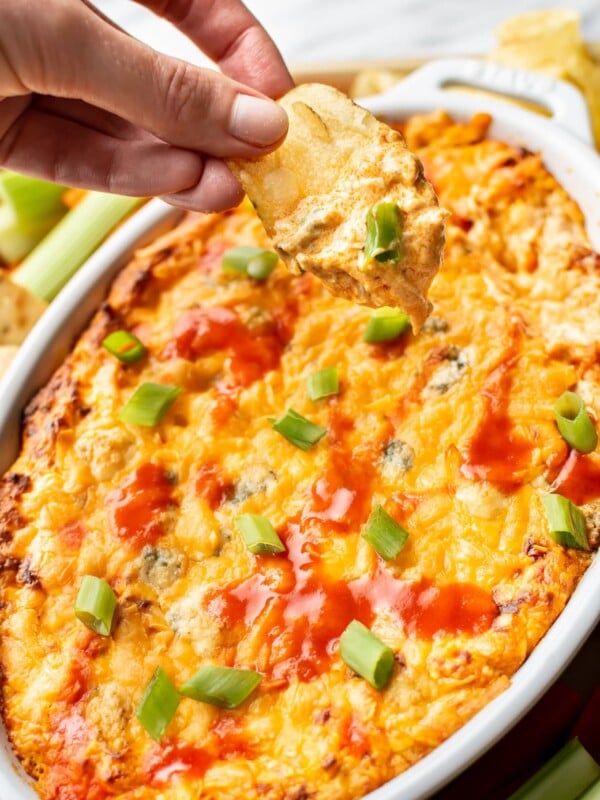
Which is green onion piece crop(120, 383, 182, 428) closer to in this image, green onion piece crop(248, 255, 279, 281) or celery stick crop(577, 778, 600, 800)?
green onion piece crop(248, 255, 279, 281)

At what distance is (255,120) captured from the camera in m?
2.45

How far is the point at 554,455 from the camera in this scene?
2699 millimetres

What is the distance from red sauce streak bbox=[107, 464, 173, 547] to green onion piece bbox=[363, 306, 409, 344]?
76cm

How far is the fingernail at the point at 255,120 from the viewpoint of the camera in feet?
8.01

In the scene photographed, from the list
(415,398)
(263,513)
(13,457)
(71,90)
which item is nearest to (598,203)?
(415,398)

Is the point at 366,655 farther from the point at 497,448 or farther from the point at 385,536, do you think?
the point at 497,448

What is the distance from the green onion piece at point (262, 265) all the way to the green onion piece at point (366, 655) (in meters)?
1.26

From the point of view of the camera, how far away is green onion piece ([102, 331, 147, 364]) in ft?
10.2

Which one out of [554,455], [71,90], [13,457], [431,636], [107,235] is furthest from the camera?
[107,235]

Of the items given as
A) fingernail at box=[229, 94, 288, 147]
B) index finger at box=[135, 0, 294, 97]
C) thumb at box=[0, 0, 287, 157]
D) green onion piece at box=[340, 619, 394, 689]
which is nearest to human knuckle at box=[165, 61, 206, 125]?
thumb at box=[0, 0, 287, 157]

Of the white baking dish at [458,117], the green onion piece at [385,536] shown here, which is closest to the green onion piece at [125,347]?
the white baking dish at [458,117]

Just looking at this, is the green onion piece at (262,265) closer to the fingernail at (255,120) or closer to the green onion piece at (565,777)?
the fingernail at (255,120)

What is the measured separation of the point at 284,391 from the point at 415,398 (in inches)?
16.1

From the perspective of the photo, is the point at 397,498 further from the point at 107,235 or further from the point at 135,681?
the point at 107,235
